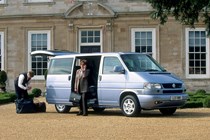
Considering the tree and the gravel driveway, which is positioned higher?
the tree

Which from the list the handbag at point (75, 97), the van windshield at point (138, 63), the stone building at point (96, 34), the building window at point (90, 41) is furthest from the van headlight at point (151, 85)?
the building window at point (90, 41)

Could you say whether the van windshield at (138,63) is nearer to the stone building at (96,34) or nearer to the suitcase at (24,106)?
the suitcase at (24,106)

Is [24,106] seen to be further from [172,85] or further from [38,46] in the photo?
[38,46]

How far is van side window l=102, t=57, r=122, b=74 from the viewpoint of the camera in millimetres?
17105

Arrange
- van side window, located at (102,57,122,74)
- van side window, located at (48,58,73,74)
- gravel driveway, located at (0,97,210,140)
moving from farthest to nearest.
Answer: van side window, located at (48,58,73,74) → van side window, located at (102,57,122,74) → gravel driveway, located at (0,97,210,140)

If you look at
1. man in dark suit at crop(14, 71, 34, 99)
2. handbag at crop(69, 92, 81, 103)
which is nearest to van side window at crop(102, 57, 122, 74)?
handbag at crop(69, 92, 81, 103)

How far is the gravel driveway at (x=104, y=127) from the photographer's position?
1194 cm

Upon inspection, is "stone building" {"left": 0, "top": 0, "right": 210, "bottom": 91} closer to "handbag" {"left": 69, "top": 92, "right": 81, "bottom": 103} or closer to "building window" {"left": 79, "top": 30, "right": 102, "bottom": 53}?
"building window" {"left": 79, "top": 30, "right": 102, "bottom": 53}

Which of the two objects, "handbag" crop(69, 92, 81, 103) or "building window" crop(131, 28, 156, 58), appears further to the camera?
"building window" crop(131, 28, 156, 58)

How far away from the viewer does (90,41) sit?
3234cm

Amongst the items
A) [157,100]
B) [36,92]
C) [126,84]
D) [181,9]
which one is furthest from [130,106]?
[36,92]

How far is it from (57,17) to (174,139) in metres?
21.9

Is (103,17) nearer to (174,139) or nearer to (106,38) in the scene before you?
(106,38)

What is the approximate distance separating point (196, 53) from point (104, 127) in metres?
18.7
